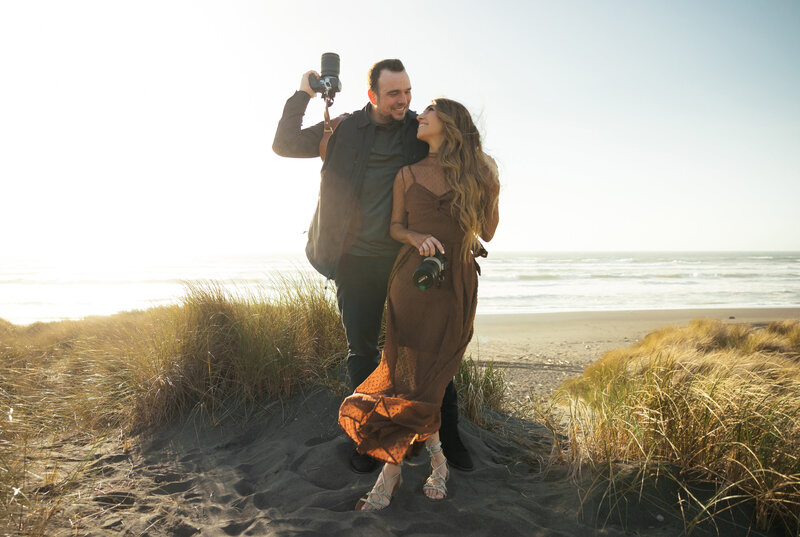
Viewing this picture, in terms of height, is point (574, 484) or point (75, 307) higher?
point (574, 484)

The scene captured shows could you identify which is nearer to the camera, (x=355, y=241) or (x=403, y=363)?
(x=403, y=363)

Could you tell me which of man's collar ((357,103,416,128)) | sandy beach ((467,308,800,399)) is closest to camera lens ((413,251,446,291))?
man's collar ((357,103,416,128))

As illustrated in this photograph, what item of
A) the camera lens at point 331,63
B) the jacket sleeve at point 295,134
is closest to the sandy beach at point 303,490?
the jacket sleeve at point 295,134

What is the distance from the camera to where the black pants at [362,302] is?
283 centimetres

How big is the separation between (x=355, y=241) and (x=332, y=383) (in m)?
1.40

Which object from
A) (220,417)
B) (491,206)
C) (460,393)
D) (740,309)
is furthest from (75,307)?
(740,309)

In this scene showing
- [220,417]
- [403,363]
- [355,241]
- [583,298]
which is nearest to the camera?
[403,363]

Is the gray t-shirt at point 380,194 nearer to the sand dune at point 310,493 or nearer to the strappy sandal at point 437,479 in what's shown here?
the strappy sandal at point 437,479

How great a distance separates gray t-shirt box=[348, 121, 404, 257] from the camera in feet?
9.07

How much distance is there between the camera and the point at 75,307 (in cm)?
1588

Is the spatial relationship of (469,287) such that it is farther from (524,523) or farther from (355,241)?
(524,523)

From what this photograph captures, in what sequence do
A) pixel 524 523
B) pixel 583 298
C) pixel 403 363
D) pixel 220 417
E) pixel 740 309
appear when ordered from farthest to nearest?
1. pixel 583 298
2. pixel 740 309
3. pixel 220 417
4. pixel 403 363
5. pixel 524 523

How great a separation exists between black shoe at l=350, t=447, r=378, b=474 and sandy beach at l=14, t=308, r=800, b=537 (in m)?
0.05

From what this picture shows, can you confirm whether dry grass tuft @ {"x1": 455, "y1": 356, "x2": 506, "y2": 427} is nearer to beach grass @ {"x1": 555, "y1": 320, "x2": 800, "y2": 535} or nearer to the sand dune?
the sand dune
